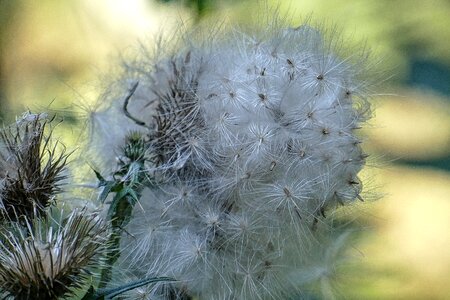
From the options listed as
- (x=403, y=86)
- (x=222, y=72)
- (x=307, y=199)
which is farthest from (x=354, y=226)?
(x=403, y=86)

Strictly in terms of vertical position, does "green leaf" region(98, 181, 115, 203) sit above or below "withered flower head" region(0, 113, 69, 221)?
below

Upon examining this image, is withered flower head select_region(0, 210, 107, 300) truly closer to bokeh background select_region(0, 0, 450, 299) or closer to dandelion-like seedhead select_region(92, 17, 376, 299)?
dandelion-like seedhead select_region(92, 17, 376, 299)

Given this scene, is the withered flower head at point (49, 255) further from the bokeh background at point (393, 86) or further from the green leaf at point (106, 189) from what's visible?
the bokeh background at point (393, 86)

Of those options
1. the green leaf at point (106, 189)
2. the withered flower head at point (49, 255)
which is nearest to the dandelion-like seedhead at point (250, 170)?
the green leaf at point (106, 189)

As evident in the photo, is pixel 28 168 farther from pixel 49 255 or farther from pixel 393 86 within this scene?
pixel 393 86

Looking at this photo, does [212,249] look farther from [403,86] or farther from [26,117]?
[403,86]

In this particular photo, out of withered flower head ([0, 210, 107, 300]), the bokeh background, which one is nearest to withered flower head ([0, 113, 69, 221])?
withered flower head ([0, 210, 107, 300])

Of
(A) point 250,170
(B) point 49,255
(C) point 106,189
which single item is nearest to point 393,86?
(A) point 250,170
